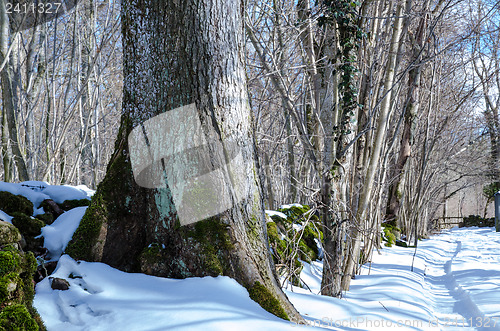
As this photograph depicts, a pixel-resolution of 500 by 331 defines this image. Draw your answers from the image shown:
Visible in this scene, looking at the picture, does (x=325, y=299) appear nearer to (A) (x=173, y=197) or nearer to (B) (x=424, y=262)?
(A) (x=173, y=197)

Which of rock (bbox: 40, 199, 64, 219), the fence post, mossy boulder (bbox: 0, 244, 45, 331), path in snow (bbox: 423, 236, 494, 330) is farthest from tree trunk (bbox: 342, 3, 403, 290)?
the fence post

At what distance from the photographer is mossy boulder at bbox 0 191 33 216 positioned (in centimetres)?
271

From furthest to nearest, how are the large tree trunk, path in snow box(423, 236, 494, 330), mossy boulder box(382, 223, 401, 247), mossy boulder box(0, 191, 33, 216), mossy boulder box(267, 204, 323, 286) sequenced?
mossy boulder box(382, 223, 401, 247) → mossy boulder box(267, 204, 323, 286) → path in snow box(423, 236, 494, 330) → mossy boulder box(0, 191, 33, 216) → the large tree trunk

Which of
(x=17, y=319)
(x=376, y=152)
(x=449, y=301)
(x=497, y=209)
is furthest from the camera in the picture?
(x=497, y=209)

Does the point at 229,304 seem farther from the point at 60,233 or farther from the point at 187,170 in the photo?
the point at 60,233

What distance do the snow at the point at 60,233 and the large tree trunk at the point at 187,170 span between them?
0.19 m

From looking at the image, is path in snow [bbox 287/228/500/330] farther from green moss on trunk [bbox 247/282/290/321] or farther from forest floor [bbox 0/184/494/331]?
green moss on trunk [bbox 247/282/290/321]

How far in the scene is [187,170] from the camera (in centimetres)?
231

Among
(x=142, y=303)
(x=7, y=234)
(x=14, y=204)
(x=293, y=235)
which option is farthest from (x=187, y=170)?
(x=293, y=235)

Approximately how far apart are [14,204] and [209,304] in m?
1.79

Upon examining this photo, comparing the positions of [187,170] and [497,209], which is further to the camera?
[497,209]

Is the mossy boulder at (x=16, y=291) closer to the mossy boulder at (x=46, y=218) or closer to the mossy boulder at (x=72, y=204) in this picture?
the mossy boulder at (x=46, y=218)

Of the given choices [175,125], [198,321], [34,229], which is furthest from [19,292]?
[175,125]

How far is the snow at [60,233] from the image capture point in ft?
8.26
